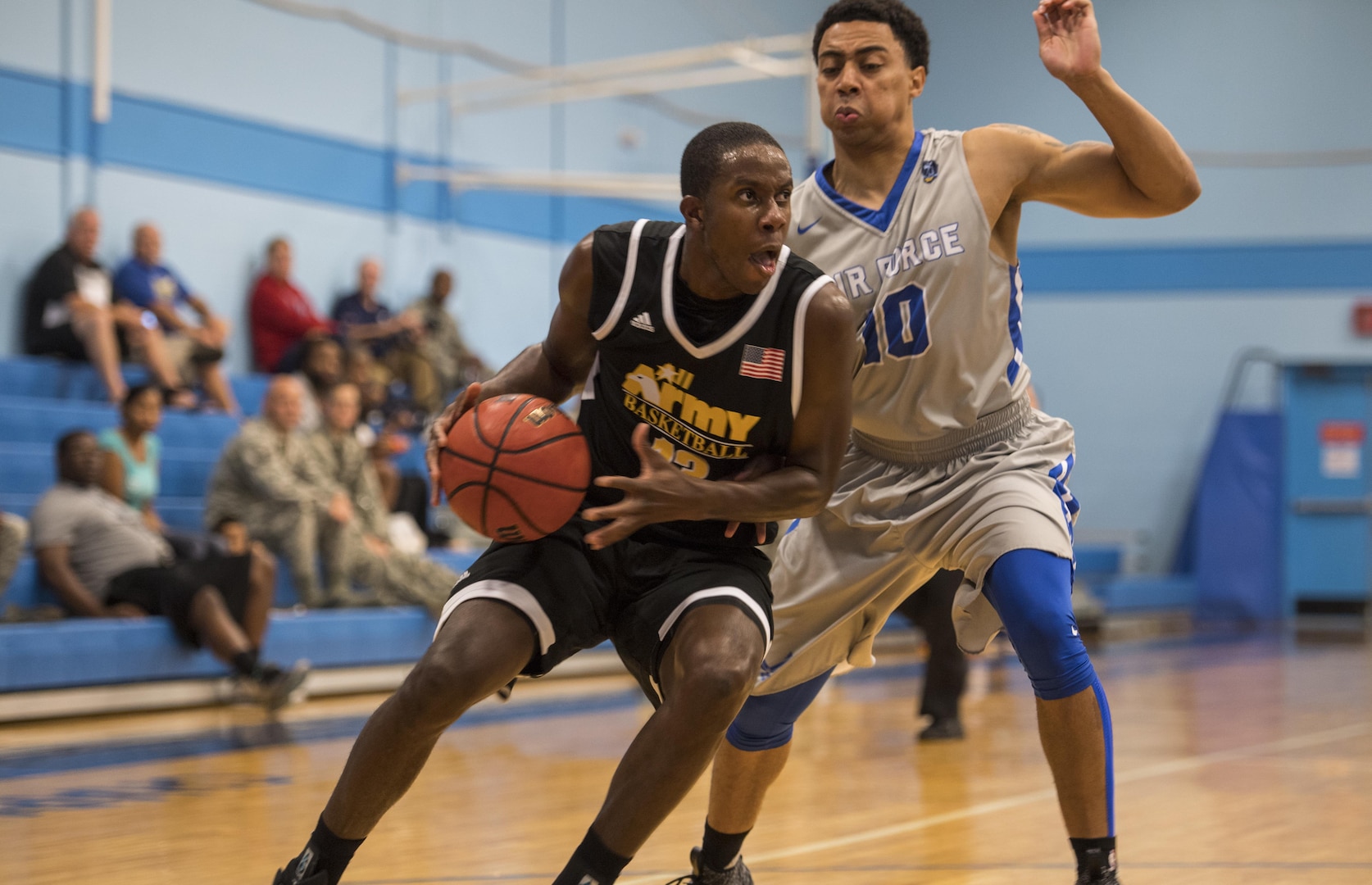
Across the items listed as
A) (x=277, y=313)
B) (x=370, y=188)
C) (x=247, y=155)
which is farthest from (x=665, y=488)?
(x=370, y=188)

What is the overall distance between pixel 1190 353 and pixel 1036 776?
1273 centimetres

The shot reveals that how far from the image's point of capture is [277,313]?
460 inches

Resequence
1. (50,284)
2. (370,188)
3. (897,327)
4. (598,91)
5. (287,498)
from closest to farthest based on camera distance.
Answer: (897,327)
(287,498)
(50,284)
(598,91)
(370,188)

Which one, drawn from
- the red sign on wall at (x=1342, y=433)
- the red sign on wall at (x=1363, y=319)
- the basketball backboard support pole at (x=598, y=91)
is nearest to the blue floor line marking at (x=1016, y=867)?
the basketball backboard support pole at (x=598, y=91)

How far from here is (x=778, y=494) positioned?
297 centimetres

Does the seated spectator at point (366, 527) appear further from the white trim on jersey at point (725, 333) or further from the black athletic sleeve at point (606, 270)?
the white trim on jersey at point (725, 333)

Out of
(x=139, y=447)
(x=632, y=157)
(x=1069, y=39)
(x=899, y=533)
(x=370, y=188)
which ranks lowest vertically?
(x=139, y=447)

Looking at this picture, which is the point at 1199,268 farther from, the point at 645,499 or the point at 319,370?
the point at 645,499

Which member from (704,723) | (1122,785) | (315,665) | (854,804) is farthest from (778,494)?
(315,665)

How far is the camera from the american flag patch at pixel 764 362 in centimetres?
303

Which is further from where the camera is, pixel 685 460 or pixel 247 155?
pixel 247 155

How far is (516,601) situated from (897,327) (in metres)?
1.20

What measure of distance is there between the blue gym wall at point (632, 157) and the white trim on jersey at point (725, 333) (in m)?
8.66

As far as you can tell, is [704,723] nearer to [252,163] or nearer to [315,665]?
[315,665]
